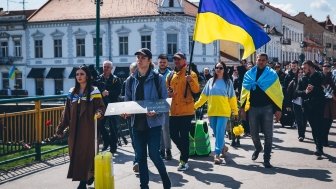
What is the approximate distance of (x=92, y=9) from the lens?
48.8 m

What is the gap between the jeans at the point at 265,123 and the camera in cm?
811

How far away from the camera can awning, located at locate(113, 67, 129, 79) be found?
44375mm

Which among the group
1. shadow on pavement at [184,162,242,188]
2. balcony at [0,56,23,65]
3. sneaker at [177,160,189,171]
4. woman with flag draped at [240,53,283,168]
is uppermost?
balcony at [0,56,23,65]

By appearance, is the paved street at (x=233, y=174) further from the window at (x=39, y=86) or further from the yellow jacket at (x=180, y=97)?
the window at (x=39, y=86)

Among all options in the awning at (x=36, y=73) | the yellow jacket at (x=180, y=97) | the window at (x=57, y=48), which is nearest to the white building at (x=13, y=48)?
the awning at (x=36, y=73)

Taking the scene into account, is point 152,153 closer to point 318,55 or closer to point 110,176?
point 110,176

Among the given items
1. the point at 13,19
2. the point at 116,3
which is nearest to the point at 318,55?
the point at 116,3

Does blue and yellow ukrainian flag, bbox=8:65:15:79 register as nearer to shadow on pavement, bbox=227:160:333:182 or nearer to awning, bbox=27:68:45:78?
awning, bbox=27:68:45:78

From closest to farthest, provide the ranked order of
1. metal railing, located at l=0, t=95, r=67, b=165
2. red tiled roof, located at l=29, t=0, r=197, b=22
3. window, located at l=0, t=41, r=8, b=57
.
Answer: metal railing, located at l=0, t=95, r=67, b=165, red tiled roof, located at l=29, t=0, r=197, b=22, window, located at l=0, t=41, r=8, b=57

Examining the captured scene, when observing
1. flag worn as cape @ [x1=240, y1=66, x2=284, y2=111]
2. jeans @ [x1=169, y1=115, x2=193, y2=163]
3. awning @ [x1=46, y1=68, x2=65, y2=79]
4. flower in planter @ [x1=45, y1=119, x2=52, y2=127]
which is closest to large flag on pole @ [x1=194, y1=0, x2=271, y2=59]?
flag worn as cape @ [x1=240, y1=66, x2=284, y2=111]

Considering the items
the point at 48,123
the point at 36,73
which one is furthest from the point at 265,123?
the point at 36,73

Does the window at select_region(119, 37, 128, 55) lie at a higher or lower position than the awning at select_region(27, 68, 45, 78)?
higher

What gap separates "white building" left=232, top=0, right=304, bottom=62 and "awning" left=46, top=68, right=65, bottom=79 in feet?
98.4

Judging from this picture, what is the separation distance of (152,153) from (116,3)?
44067 millimetres
